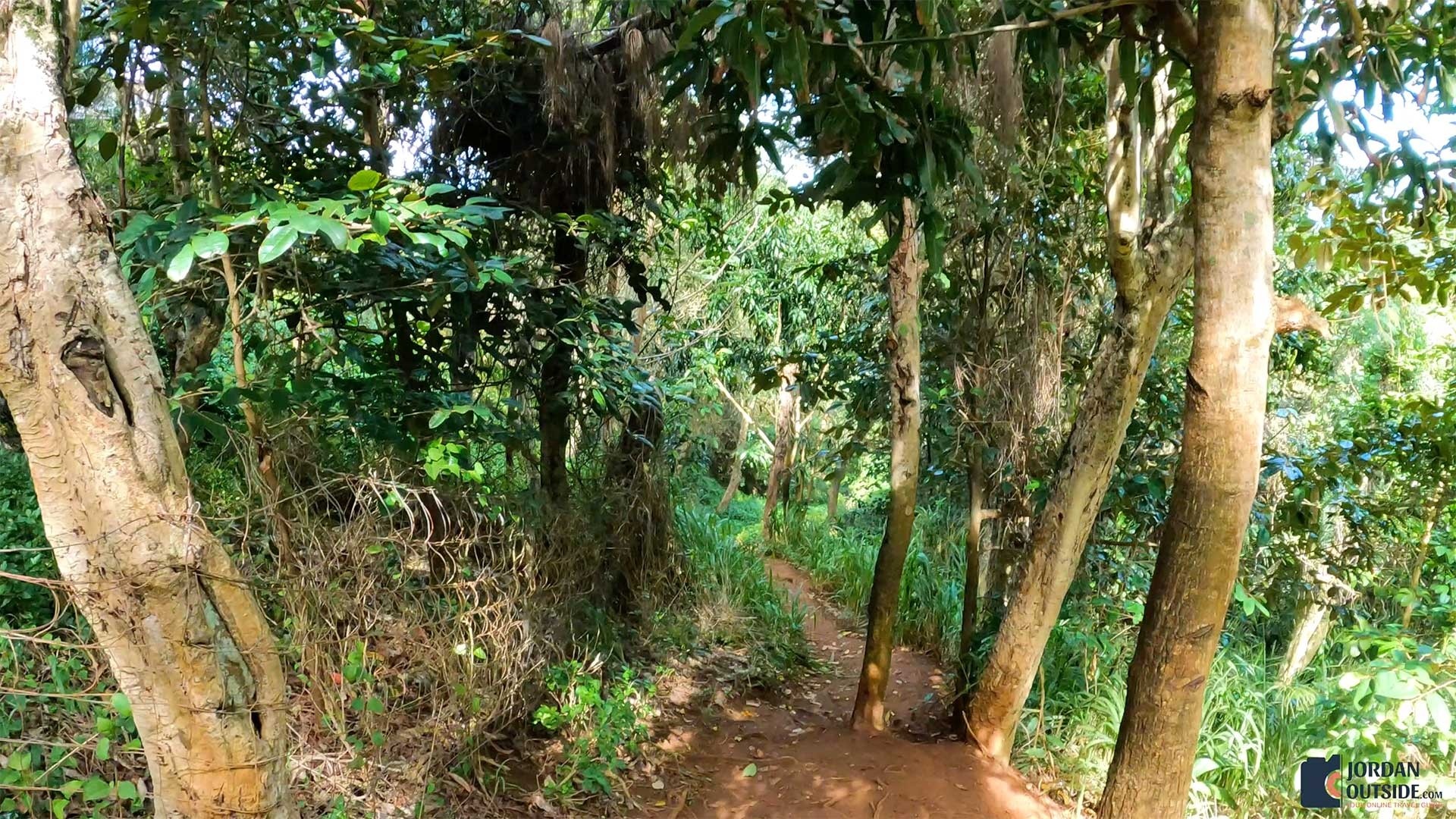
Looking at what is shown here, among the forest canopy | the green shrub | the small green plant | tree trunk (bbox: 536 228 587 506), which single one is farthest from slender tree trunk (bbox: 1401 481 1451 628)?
the green shrub

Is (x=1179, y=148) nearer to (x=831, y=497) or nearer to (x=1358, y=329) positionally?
(x=1358, y=329)

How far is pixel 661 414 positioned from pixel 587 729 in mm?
2100

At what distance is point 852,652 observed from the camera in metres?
6.27

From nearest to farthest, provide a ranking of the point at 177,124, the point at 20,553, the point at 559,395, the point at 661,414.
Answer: the point at 177,124
the point at 20,553
the point at 559,395
the point at 661,414

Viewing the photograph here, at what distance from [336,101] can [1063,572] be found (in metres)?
3.72

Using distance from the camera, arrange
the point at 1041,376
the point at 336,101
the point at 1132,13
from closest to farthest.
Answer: the point at 1132,13, the point at 336,101, the point at 1041,376

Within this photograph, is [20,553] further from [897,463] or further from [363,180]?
[897,463]

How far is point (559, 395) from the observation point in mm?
3982

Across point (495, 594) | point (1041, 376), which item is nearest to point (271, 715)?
point (495, 594)

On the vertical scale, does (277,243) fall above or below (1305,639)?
above

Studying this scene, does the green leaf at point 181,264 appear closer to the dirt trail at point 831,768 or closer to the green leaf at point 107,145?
the green leaf at point 107,145

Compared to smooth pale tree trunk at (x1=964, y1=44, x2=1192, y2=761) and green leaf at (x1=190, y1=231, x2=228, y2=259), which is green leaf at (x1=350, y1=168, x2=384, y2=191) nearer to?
green leaf at (x1=190, y1=231, x2=228, y2=259)

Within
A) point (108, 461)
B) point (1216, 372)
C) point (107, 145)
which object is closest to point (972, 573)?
point (1216, 372)

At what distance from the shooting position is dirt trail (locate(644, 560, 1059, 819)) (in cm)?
352
